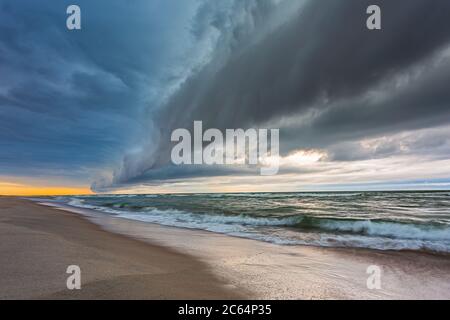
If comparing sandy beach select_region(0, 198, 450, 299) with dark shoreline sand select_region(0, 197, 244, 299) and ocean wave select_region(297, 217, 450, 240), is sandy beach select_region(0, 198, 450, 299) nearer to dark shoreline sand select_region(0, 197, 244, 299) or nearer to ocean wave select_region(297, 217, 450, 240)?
dark shoreline sand select_region(0, 197, 244, 299)

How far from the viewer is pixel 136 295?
12.2ft

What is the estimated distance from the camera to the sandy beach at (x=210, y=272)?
402 centimetres

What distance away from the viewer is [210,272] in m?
5.44

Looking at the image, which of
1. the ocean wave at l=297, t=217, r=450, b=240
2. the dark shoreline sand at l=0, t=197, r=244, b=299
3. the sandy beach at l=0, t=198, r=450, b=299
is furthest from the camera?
the ocean wave at l=297, t=217, r=450, b=240

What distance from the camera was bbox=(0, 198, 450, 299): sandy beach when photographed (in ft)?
13.2

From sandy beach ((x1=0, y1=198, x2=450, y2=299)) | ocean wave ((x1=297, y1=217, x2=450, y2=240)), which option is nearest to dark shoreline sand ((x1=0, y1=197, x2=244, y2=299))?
sandy beach ((x1=0, y1=198, x2=450, y2=299))

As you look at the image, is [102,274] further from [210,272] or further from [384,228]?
[384,228]

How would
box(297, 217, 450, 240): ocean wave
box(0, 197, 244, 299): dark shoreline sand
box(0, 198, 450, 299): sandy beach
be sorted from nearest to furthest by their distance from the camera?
1. box(0, 197, 244, 299): dark shoreline sand
2. box(0, 198, 450, 299): sandy beach
3. box(297, 217, 450, 240): ocean wave

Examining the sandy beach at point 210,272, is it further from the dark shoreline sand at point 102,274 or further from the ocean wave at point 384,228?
the ocean wave at point 384,228

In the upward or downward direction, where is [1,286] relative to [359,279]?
upward
